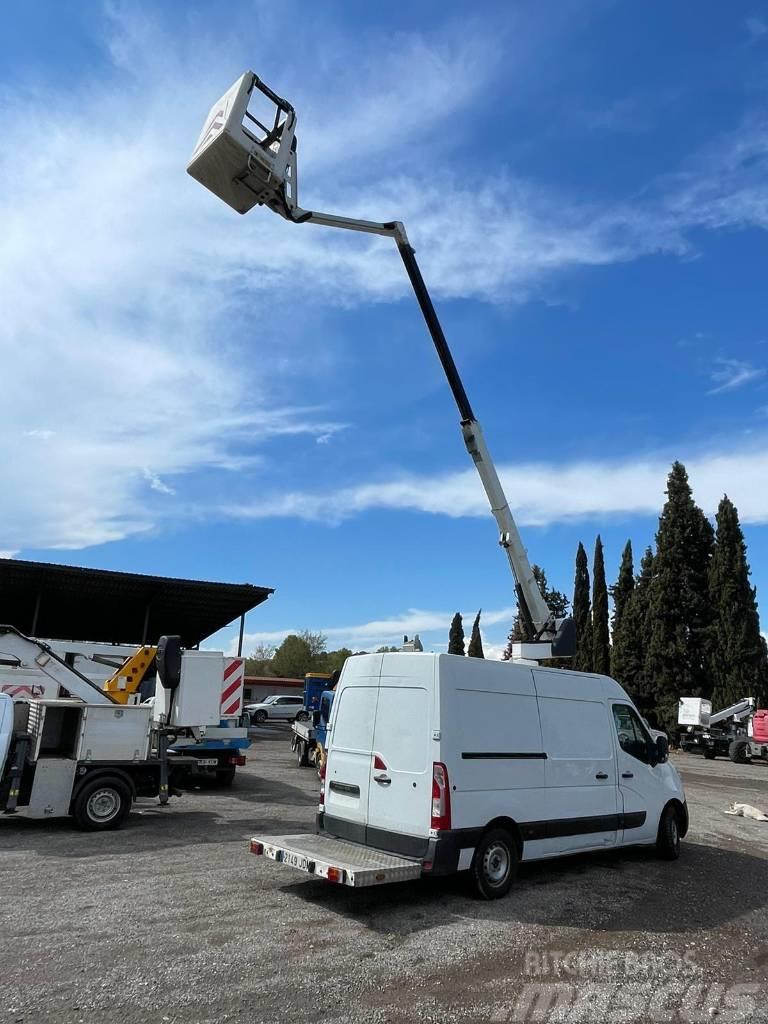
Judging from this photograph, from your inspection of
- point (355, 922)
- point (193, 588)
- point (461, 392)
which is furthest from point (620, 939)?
point (193, 588)

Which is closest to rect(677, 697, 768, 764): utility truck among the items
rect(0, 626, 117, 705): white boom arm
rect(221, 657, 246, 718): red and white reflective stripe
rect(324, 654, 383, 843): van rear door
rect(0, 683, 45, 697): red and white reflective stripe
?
rect(221, 657, 246, 718): red and white reflective stripe

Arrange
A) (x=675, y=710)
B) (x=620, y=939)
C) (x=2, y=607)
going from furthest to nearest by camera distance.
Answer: (x=675, y=710)
(x=2, y=607)
(x=620, y=939)

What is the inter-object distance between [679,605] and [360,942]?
39245mm

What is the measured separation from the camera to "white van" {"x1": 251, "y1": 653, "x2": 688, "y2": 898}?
6.30 meters

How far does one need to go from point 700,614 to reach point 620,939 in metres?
37.9

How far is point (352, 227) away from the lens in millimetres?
13047

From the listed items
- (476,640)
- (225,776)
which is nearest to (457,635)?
(476,640)

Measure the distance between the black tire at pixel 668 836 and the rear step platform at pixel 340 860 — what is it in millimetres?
4202

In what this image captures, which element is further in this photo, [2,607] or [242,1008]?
[2,607]

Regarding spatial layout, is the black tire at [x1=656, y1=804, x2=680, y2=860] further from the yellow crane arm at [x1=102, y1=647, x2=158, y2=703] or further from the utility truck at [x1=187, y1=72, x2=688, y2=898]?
the yellow crane arm at [x1=102, y1=647, x2=158, y2=703]

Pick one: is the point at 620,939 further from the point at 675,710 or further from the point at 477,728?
the point at 675,710

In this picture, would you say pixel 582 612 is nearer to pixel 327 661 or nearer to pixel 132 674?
pixel 327 661

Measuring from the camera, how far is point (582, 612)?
56594 millimetres

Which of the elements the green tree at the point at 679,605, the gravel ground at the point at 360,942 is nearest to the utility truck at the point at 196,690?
the gravel ground at the point at 360,942
